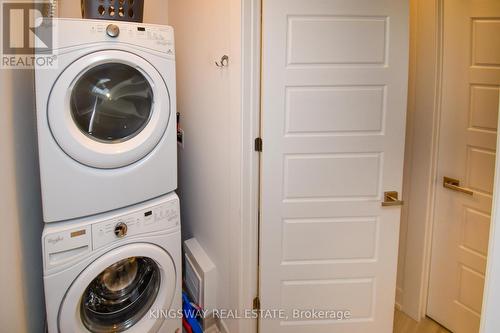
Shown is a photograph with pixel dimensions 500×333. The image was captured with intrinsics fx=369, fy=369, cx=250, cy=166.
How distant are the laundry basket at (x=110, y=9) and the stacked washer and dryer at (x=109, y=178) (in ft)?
0.46

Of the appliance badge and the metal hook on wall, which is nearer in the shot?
the appliance badge

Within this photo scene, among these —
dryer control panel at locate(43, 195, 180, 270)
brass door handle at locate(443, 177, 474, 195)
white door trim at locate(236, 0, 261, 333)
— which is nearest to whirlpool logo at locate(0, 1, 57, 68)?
dryer control panel at locate(43, 195, 180, 270)

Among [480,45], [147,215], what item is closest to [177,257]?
[147,215]

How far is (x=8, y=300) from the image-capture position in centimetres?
136

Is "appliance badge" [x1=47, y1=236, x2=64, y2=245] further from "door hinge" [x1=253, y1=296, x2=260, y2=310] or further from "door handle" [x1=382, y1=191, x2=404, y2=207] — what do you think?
"door handle" [x1=382, y1=191, x2=404, y2=207]

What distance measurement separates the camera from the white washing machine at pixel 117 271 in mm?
1533

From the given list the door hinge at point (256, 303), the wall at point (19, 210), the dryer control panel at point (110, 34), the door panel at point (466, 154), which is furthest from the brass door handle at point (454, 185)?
the wall at point (19, 210)

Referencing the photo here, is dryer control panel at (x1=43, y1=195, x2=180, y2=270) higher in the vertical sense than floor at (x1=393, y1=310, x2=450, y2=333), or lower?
higher

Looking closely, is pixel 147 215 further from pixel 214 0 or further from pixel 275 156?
pixel 214 0

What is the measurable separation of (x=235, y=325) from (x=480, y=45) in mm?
1949

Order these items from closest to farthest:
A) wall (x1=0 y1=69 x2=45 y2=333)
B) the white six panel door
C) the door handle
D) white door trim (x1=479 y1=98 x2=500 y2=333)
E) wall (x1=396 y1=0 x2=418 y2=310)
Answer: white door trim (x1=479 y1=98 x2=500 y2=333), wall (x1=0 y1=69 x2=45 y2=333), the white six panel door, the door handle, wall (x1=396 y1=0 x2=418 y2=310)

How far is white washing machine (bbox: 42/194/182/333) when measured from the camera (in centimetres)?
153

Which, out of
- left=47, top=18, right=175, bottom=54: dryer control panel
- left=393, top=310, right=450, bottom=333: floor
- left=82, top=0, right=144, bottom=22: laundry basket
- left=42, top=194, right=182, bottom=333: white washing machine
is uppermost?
left=82, top=0, right=144, bottom=22: laundry basket

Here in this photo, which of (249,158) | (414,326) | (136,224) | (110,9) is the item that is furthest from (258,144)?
(414,326)
